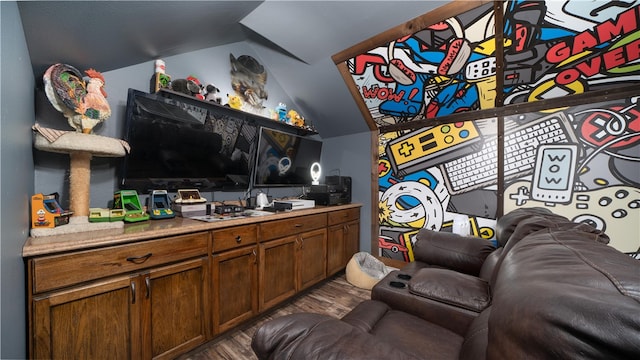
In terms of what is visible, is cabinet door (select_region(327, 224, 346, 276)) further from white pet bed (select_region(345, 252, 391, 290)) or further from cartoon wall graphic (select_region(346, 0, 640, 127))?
→ cartoon wall graphic (select_region(346, 0, 640, 127))

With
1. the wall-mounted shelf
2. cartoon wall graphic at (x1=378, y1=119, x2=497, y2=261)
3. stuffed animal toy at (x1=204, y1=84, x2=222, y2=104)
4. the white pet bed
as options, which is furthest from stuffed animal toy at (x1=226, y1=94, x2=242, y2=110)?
the white pet bed

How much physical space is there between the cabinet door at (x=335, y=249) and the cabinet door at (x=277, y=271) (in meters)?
0.56

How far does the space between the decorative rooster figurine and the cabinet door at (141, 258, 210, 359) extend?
3.33 feet

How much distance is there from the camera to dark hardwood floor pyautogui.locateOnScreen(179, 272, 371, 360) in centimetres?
155

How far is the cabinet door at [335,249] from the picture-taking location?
2589 millimetres

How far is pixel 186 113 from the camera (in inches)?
71.5

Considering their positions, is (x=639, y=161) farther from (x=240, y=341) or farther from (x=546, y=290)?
(x=240, y=341)

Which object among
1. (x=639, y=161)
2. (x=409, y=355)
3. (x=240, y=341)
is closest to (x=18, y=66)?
(x=409, y=355)

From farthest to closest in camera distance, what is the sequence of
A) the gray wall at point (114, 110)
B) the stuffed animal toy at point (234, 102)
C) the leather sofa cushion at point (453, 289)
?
the stuffed animal toy at point (234, 102), the gray wall at point (114, 110), the leather sofa cushion at point (453, 289)

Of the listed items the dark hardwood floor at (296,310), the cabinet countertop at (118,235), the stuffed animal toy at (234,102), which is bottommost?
the dark hardwood floor at (296,310)

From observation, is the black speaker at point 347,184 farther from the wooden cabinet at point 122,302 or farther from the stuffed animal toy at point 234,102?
the wooden cabinet at point 122,302

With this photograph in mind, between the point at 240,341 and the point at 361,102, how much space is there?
265cm

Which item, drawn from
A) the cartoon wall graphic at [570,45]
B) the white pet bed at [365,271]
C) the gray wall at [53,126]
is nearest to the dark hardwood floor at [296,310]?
the white pet bed at [365,271]

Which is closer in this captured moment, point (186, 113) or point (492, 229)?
point (186, 113)
